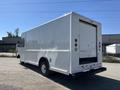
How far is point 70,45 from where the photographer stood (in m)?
7.72

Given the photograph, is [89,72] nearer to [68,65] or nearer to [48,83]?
[68,65]

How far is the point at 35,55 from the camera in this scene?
11711 mm

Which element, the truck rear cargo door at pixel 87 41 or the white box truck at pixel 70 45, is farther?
the truck rear cargo door at pixel 87 41

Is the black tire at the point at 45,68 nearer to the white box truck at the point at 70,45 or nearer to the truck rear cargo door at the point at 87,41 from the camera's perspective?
the white box truck at the point at 70,45

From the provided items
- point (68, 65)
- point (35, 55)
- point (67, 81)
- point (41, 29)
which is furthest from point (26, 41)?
point (68, 65)

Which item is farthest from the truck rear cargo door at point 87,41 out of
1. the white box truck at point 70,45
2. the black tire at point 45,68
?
the black tire at point 45,68

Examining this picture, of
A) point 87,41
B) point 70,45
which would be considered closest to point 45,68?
point 87,41

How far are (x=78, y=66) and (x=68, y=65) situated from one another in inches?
17.6

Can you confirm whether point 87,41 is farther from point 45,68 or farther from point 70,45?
point 45,68

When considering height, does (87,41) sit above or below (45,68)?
above

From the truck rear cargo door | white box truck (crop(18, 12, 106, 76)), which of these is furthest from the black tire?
the truck rear cargo door

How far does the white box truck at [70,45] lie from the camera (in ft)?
25.5

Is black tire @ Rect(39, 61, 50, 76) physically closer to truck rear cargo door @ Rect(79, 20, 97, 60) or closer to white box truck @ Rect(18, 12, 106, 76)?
white box truck @ Rect(18, 12, 106, 76)

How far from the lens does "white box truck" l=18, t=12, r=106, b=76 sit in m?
7.78
